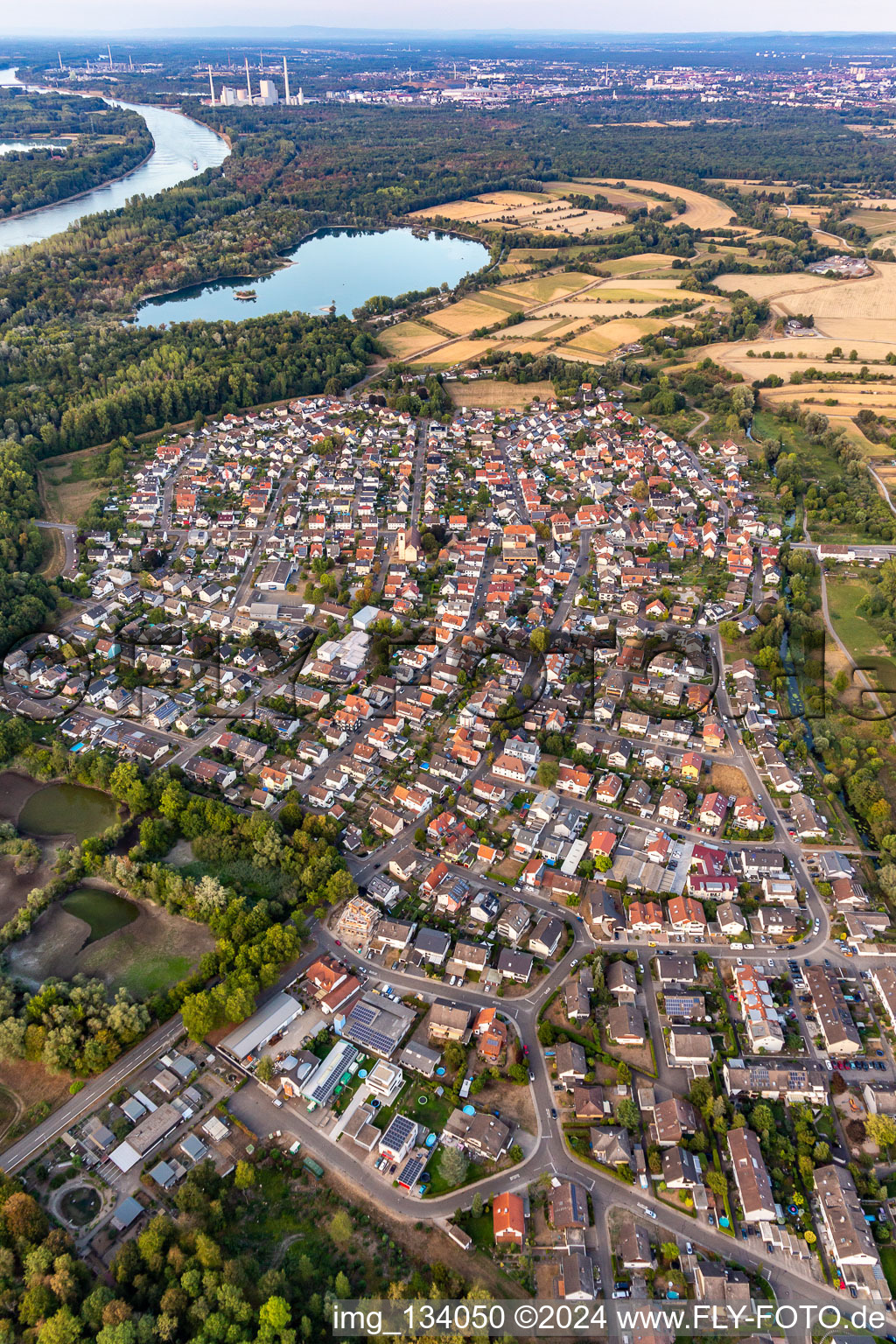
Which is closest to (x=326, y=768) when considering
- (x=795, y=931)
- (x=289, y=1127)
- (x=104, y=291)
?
(x=289, y=1127)

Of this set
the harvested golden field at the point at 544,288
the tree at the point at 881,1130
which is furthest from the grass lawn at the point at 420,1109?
the harvested golden field at the point at 544,288

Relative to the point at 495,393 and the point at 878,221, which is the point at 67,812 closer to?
the point at 495,393

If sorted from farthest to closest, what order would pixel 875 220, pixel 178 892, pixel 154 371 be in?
pixel 875 220 < pixel 154 371 < pixel 178 892

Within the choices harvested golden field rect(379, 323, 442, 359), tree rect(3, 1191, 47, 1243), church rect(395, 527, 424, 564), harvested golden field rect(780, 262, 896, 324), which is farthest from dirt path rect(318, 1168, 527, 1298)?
harvested golden field rect(780, 262, 896, 324)

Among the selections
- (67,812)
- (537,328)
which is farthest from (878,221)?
(67,812)

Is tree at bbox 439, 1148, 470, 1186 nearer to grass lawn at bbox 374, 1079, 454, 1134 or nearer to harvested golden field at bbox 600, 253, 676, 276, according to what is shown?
grass lawn at bbox 374, 1079, 454, 1134

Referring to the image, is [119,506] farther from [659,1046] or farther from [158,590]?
[659,1046]
